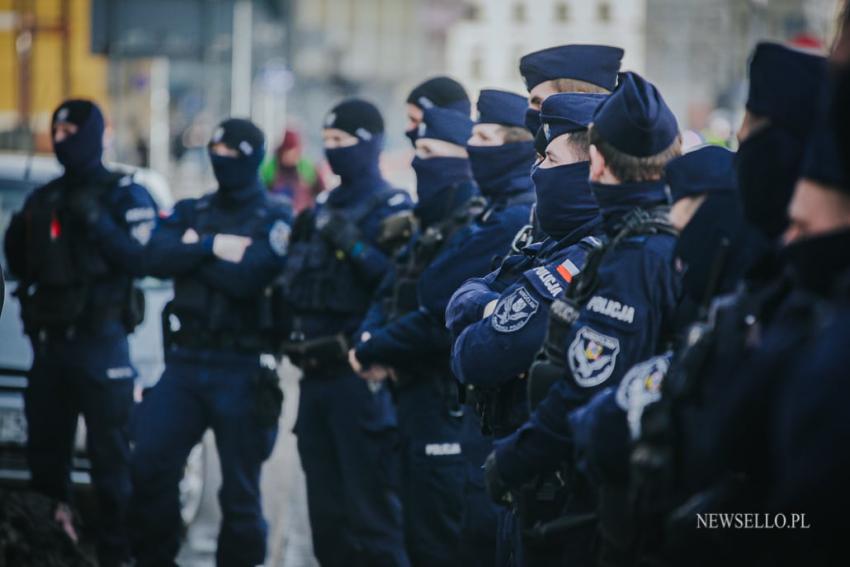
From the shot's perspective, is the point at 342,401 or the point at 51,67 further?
the point at 51,67

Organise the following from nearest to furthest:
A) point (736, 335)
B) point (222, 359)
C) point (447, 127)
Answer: point (736, 335) → point (447, 127) → point (222, 359)

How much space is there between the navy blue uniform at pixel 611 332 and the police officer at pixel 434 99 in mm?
2928

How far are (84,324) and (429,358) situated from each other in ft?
6.82

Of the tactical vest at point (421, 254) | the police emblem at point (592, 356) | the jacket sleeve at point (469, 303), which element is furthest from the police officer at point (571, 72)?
the police emblem at point (592, 356)

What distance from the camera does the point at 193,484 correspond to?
25.9 feet

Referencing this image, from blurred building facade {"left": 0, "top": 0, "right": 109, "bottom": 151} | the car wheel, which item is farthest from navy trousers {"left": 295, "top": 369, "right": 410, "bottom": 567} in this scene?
blurred building facade {"left": 0, "top": 0, "right": 109, "bottom": 151}

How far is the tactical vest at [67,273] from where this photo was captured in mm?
7281

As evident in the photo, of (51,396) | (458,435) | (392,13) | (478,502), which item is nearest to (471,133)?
(458,435)

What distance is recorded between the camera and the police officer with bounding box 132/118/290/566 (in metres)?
6.59

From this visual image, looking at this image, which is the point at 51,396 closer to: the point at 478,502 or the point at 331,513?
the point at 331,513

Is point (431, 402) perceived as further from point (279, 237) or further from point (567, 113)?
point (567, 113)

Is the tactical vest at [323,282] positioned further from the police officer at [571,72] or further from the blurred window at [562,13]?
the blurred window at [562,13]

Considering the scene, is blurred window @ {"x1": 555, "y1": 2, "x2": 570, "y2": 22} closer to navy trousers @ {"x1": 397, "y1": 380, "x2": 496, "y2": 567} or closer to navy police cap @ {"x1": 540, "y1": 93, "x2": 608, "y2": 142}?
navy trousers @ {"x1": 397, "y1": 380, "x2": 496, "y2": 567}

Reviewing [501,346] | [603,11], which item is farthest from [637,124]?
[603,11]
